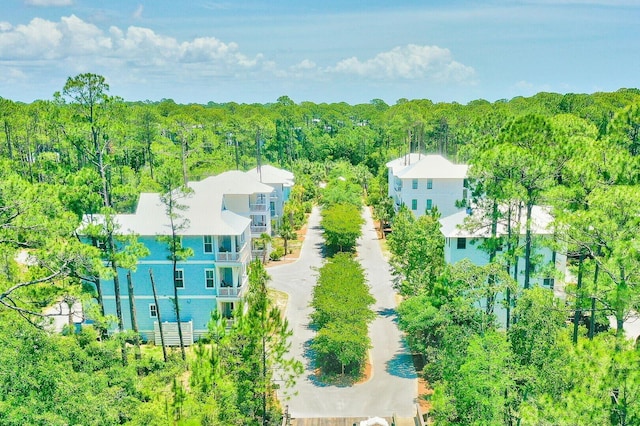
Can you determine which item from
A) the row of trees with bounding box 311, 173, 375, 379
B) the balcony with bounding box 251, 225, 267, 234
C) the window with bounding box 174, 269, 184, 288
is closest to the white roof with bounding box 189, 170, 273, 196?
the balcony with bounding box 251, 225, 267, 234

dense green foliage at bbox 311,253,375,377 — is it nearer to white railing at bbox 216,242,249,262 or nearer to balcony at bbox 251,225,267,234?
white railing at bbox 216,242,249,262

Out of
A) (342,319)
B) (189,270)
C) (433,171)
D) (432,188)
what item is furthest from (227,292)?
(433,171)

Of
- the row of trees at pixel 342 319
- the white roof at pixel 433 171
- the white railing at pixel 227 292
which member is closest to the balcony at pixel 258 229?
the white roof at pixel 433 171

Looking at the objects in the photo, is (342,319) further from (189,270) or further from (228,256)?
(189,270)

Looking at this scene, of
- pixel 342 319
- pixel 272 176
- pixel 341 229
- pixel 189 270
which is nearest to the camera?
pixel 342 319

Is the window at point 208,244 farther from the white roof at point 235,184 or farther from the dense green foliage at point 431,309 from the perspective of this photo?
the white roof at point 235,184

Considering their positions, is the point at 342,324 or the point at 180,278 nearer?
the point at 342,324
